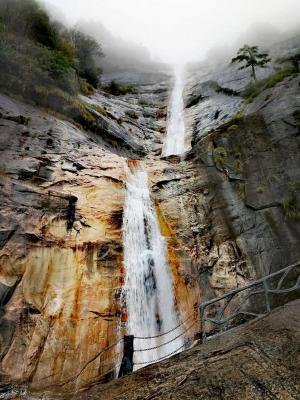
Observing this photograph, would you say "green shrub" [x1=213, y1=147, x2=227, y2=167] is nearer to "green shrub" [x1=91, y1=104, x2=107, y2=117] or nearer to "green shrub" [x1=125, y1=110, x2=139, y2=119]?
"green shrub" [x1=91, y1=104, x2=107, y2=117]

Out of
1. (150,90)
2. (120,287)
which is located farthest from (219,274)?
(150,90)

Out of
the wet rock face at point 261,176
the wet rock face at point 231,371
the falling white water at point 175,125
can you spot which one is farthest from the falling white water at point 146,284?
the falling white water at point 175,125

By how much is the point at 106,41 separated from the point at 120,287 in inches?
1751

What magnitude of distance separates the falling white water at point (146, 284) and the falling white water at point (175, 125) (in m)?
8.97

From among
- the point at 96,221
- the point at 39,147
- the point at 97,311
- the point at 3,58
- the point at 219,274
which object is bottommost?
the point at 97,311

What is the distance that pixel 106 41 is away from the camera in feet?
162

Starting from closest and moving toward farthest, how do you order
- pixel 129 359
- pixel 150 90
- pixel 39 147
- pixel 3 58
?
1. pixel 129 359
2. pixel 39 147
3. pixel 3 58
4. pixel 150 90

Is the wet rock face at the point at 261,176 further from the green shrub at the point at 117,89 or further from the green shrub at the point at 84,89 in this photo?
the green shrub at the point at 117,89

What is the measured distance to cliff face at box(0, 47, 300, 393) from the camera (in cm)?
1048

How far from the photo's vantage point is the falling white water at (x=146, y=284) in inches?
446

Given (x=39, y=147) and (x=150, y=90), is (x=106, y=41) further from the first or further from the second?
(x=39, y=147)

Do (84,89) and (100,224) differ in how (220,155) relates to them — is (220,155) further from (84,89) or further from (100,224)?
(84,89)

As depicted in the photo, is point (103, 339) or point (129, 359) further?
point (103, 339)

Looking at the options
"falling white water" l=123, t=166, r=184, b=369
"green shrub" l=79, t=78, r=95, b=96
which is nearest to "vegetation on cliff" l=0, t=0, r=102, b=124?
"green shrub" l=79, t=78, r=95, b=96
